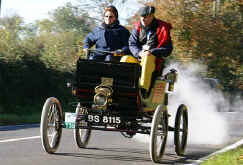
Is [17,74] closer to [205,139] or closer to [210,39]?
[210,39]

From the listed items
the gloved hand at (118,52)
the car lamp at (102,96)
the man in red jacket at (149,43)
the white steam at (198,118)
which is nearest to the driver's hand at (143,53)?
the man in red jacket at (149,43)

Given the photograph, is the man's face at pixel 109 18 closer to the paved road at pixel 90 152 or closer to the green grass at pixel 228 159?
the paved road at pixel 90 152

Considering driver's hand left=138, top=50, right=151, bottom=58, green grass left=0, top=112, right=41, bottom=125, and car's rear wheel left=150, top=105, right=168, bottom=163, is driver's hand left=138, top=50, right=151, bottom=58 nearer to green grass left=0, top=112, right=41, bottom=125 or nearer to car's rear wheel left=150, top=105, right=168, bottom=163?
car's rear wheel left=150, top=105, right=168, bottom=163

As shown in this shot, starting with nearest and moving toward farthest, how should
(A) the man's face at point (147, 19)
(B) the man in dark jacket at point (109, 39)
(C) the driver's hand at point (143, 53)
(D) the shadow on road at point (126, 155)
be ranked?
(C) the driver's hand at point (143, 53) → (D) the shadow on road at point (126, 155) → (A) the man's face at point (147, 19) → (B) the man in dark jacket at point (109, 39)

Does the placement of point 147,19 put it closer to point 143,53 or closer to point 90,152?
point 143,53

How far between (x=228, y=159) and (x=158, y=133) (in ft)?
3.47

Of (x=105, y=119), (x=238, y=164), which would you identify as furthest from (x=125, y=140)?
(x=238, y=164)

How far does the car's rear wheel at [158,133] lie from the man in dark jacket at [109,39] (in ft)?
4.65

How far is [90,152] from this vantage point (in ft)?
29.4

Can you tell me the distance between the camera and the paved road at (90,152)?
7.95m

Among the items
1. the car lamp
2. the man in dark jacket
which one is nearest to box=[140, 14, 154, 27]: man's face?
the man in dark jacket

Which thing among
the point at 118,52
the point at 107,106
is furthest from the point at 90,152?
the point at 118,52

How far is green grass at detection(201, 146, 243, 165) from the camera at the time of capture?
762cm

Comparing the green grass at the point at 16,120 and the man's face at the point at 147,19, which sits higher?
the man's face at the point at 147,19
